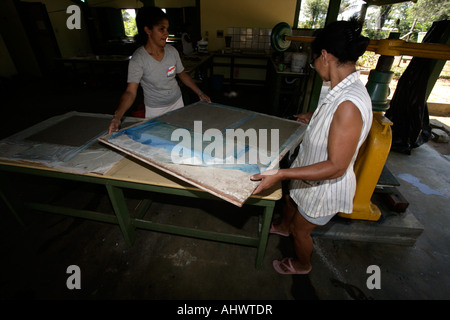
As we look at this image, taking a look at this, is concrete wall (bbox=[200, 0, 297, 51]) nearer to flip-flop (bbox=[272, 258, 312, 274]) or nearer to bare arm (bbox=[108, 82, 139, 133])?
bare arm (bbox=[108, 82, 139, 133])

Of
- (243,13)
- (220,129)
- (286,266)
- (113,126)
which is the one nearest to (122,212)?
(113,126)

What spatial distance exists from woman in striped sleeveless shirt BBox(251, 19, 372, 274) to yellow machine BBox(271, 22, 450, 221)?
53 cm

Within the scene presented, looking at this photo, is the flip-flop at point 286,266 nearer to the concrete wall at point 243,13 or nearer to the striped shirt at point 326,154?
the striped shirt at point 326,154

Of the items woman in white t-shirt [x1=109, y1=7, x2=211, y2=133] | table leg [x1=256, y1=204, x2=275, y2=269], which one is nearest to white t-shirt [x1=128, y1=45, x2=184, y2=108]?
woman in white t-shirt [x1=109, y1=7, x2=211, y2=133]

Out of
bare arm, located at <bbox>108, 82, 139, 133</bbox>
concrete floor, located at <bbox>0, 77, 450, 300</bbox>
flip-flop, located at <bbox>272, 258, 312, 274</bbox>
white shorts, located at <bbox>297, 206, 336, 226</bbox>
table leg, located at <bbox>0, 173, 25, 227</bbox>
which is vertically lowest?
concrete floor, located at <bbox>0, 77, 450, 300</bbox>

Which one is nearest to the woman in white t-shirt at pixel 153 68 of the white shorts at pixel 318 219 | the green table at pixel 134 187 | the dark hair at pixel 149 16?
the dark hair at pixel 149 16

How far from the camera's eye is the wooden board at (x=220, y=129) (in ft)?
3.59

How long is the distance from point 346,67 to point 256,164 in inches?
26.3

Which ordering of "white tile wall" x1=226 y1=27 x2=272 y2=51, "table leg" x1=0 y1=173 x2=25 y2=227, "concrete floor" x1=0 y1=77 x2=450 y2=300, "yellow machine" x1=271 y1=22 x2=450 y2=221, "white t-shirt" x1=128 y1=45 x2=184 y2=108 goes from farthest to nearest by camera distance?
"white tile wall" x1=226 y1=27 x2=272 y2=51, "white t-shirt" x1=128 y1=45 x2=184 y2=108, "table leg" x1=0 y1=173 x2=25 y2=227, "concrete floor" x1=0 y1=77 x2=450 y2=300, "yellow machine" x1=271 y1=22 x2=450 y2=221

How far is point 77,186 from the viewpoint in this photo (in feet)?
9.30

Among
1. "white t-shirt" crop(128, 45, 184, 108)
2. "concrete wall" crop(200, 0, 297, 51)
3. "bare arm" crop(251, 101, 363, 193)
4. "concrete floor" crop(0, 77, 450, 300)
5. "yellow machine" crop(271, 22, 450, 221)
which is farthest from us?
"concrete wall" crop(200, 0, 297, 51)

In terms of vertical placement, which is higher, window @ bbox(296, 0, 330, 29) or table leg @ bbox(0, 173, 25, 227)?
window @ bbox(296, 0, 330, 29)

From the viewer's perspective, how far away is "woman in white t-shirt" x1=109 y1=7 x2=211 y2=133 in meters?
1.92
